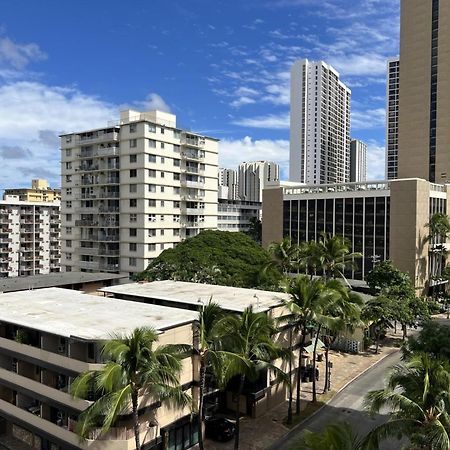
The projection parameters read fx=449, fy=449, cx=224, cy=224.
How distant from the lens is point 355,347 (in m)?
51.7

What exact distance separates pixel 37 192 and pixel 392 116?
12233 centimetres

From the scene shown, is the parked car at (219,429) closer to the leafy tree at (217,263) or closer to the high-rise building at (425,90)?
the leafy tree at (217,263)

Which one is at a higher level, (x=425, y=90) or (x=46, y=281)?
(x=425, y=90)

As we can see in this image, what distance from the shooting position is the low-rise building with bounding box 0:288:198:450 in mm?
25531

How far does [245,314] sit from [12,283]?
38.5 meters

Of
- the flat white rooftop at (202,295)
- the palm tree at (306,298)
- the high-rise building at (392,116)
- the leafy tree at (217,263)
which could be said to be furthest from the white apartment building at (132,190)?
the high-rise building at (392,116)

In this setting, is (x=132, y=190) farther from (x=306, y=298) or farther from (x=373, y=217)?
(x=306, y=298)

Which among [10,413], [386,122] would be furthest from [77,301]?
[386,122]

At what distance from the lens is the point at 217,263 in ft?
196

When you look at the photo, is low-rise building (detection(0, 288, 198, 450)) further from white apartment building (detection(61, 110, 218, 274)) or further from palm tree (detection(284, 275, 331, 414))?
white apartment building (detection(61, 110, 218, 274))

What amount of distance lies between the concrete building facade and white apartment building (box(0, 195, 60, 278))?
67164mm

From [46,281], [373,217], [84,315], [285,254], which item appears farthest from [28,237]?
[84,315]

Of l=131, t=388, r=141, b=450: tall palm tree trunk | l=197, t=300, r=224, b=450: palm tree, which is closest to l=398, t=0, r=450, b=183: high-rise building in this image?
l=197, t=300, r=224, b=450: palm tree

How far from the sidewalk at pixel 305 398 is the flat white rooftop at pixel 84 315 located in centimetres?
919
